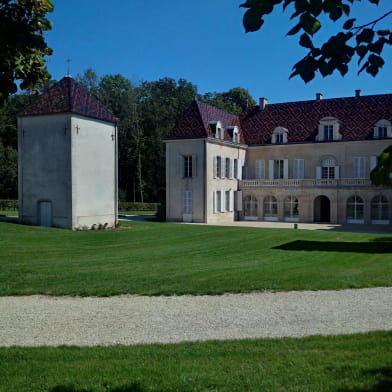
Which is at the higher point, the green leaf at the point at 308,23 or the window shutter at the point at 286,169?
the window shutter at the point at 286,169

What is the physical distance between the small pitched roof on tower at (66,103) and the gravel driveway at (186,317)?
18.1 meters

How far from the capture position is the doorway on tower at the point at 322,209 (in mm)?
39438

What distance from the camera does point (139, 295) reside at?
10602 millimetres

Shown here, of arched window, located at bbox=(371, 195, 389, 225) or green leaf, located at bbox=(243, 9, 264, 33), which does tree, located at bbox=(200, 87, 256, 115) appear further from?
green leaf, located at bbox=(243, 9, 264, 33)

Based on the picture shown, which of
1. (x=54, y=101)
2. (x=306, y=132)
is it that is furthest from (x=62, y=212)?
(x=306, y=132)

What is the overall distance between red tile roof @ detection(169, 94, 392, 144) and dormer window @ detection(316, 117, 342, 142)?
1.82 ft

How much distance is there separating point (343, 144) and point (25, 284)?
107ft

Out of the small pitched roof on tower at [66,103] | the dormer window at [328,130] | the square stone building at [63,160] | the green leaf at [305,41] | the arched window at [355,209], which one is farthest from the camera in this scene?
the dormer window at [328,130]

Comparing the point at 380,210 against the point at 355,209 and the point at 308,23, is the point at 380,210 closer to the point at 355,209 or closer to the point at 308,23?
the point at 355,209

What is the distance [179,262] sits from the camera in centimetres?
→ 1534

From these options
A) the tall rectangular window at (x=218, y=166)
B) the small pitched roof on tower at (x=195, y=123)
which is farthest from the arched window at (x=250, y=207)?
the small pitched roof on tower at (x=195, y=123)

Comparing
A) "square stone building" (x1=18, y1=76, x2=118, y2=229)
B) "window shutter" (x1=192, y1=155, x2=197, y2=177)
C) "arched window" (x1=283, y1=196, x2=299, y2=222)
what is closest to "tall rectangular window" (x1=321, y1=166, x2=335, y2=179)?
"arched window" (x1=283, y1=196, x2=299, y2=222)

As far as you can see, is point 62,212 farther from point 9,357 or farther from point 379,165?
point 379,165

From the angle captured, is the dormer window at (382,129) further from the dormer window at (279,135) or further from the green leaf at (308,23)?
the green leaf at (308,23)
